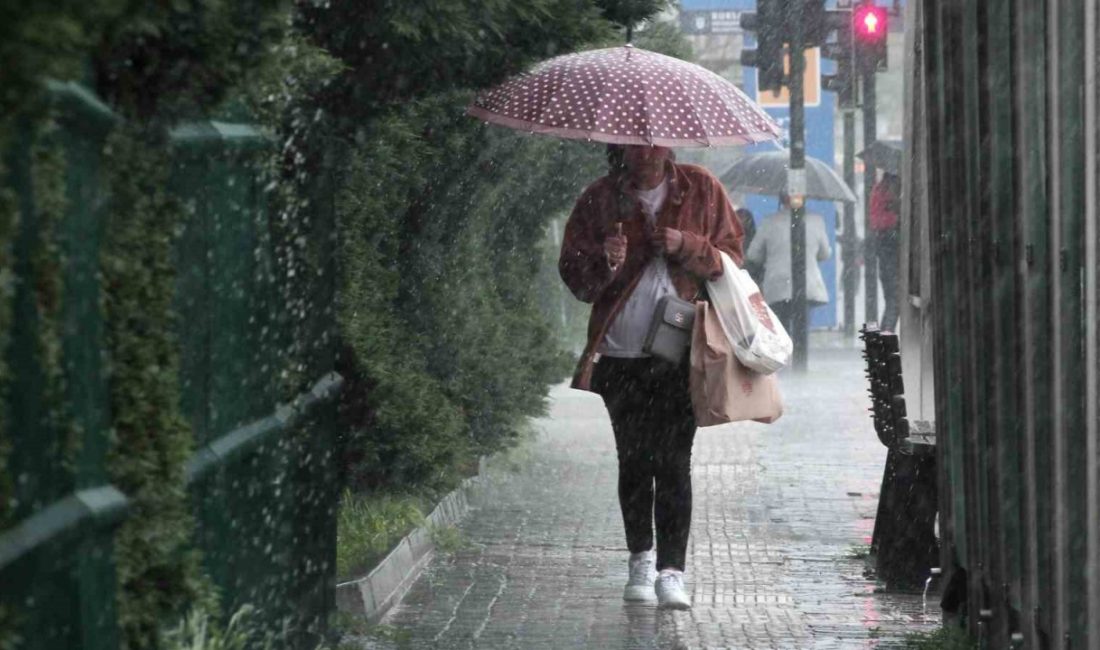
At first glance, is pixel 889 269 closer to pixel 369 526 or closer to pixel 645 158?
pixel 369 526

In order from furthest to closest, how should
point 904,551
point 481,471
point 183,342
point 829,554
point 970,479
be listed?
point 481,471 < point 829,554 < point 904,551 < point 970,479 < point 183,342

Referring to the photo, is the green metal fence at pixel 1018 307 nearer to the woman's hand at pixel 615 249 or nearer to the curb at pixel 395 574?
the woman's hand at pixel 615 249

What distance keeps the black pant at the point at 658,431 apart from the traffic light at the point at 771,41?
48.9ft

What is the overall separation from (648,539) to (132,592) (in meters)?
4.13

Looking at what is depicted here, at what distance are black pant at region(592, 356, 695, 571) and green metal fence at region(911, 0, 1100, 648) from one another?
1.08 metres

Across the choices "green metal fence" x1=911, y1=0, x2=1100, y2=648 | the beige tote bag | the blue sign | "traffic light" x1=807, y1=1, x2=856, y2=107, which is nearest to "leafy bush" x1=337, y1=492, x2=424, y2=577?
the beige tote bag

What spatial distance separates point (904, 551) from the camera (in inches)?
321

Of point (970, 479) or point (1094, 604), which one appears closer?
point (1094, 604)

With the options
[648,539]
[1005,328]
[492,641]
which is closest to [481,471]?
[648,539]

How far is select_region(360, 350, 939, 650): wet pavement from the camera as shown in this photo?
726cm

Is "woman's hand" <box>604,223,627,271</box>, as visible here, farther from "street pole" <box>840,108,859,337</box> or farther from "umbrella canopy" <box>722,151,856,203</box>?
"street pole" <box>840,108,859,337</box>

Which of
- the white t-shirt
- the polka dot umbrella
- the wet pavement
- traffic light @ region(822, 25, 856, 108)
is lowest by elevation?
the wet pavement

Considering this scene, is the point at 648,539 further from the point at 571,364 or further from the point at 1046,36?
the point at 571,364

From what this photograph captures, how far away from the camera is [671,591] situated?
764 cm
